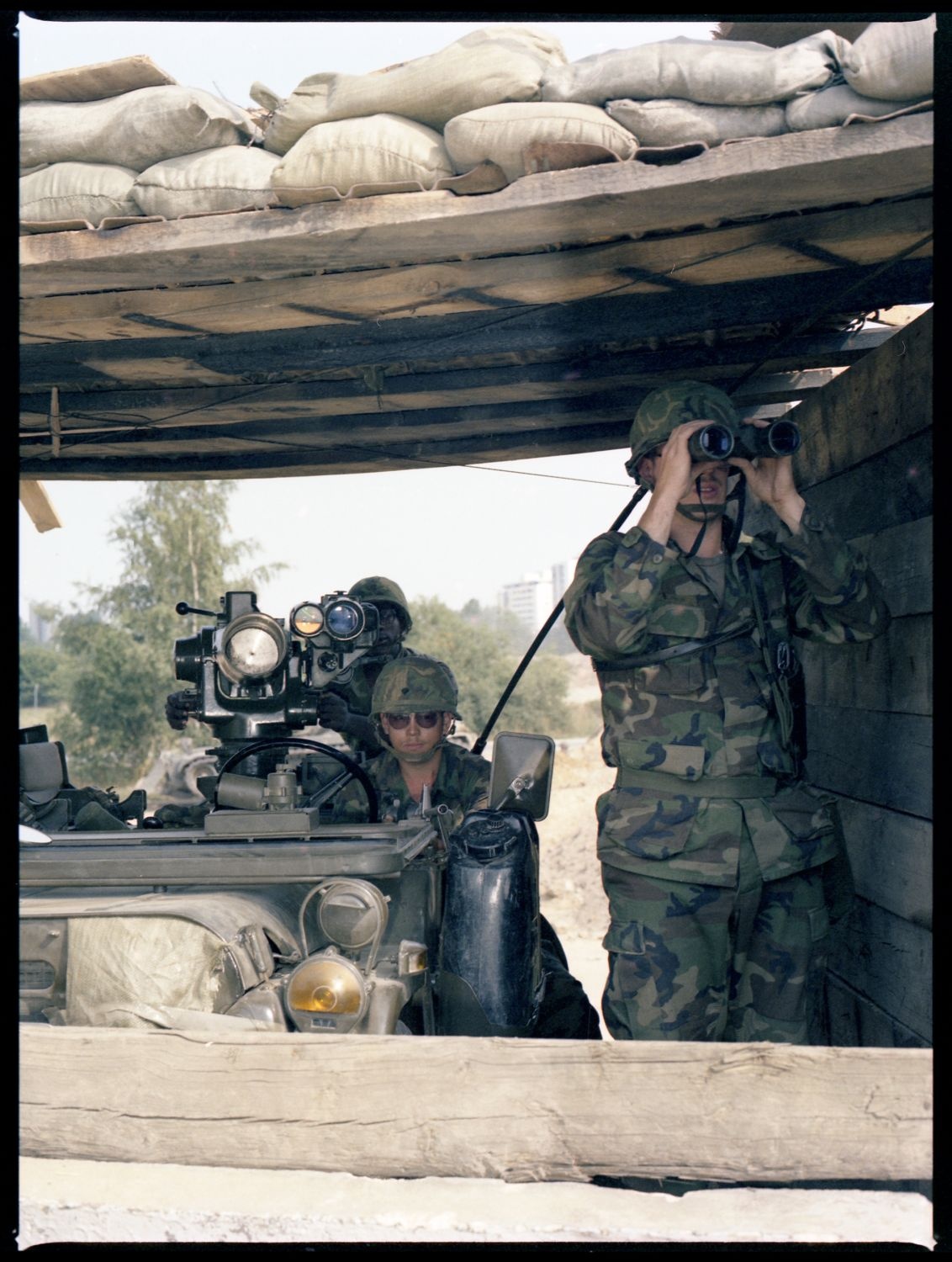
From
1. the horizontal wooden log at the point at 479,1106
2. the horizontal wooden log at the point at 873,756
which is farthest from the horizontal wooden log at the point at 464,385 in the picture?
the horizontal wooden log at the point at 479,1106

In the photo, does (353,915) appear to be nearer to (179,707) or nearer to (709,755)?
(709,755)

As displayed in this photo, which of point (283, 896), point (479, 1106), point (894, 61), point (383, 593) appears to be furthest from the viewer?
point (383, 593)

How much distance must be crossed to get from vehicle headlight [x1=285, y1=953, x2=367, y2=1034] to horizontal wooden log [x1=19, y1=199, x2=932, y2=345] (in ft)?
6.27

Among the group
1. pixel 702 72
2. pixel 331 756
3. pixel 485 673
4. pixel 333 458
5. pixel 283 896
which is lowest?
pixel 485 673

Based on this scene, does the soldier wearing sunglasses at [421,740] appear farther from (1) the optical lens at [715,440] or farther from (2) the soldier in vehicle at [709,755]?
(1) the optical lens at [715,440]

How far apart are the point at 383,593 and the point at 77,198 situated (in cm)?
369

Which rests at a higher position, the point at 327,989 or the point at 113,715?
the point at 327,989

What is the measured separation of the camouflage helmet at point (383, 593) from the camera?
6.65 meters

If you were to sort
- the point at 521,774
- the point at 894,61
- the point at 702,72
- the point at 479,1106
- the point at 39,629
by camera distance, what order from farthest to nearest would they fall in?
the point at 39,629, the point at 521,774, the point at 702,72, the point at 894,61, the point at 479,1106

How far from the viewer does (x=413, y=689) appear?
479 cm

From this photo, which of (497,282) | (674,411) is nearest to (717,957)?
(674,411)

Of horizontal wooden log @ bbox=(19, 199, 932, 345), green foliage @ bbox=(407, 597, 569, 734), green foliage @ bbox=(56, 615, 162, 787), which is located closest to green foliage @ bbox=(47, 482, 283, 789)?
green foliage @ bbox=(56, 615, 162, 787)

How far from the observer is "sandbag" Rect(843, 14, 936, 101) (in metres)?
2.58

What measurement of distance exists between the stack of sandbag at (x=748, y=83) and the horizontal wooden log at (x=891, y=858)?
72.1 inches
